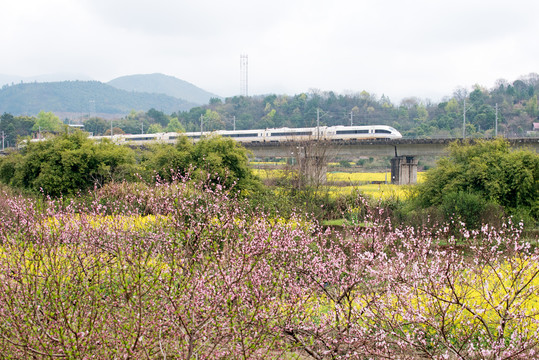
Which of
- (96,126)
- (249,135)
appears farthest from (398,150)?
(96,126)

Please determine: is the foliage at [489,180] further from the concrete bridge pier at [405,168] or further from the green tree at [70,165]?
the concrete bridge pier at [405,168]

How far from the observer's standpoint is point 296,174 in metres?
23.5

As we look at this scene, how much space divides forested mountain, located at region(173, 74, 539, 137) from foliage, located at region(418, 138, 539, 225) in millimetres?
47845

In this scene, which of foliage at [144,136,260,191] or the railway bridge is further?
the railway bridge

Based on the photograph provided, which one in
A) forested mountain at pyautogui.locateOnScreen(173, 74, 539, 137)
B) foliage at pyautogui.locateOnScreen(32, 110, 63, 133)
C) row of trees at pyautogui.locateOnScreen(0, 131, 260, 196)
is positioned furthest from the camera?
foliage at pyautogui.locateOnScreen(32, 110, 63, 133)

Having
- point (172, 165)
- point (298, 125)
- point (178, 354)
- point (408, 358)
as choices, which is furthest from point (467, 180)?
point (298, 125)

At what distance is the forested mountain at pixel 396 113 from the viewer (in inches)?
2825

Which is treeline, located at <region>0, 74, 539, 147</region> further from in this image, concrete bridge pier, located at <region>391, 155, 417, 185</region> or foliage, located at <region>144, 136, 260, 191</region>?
foliage, located at <region>144, 136, 260, 191</region>

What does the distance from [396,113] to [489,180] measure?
74.8 meters

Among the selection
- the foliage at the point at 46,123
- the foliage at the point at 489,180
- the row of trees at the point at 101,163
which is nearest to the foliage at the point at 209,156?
the row of trees at the point at 101,163

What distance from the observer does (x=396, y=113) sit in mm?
91312

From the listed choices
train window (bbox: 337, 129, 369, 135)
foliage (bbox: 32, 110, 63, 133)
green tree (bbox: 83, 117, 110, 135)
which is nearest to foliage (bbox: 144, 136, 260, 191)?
train window (bbox: 337, 129, 369, 135)

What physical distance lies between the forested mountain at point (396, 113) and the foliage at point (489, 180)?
47.8 meters

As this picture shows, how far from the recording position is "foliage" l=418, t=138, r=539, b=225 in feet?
60.3
